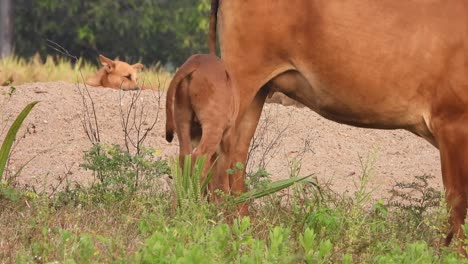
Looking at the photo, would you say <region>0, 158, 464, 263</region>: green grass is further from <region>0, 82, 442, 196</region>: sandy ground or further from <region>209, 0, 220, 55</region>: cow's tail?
<region>0, 82, 442, 196</region>: sandy ground

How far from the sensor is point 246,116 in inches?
382

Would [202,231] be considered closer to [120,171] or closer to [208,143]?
[208,143]

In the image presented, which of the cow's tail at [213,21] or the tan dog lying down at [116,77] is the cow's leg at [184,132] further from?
the tan dog lying down at [116,77]

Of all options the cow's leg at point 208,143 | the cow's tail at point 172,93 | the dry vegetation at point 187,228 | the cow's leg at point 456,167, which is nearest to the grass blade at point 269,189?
the dry vegetation at point 187,228

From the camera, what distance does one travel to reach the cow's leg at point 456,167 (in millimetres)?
8859

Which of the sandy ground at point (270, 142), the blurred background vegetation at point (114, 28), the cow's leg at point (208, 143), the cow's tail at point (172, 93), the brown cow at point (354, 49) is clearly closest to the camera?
the cow's tail at point (172, 93)

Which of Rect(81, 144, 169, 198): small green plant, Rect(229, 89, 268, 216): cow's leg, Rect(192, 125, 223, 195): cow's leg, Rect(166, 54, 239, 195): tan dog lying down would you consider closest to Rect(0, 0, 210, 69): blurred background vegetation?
Rect(229, 89, 268, 216): cow's leg

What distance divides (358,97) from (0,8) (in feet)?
71.1

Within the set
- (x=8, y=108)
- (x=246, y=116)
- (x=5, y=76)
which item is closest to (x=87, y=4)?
(x=5, y=76)

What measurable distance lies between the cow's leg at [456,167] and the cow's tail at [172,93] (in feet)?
5.65

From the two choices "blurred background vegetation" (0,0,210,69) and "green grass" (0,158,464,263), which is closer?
"green grass" (0,158,464,263)

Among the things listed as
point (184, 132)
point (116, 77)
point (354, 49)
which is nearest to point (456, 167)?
point (354, 49)

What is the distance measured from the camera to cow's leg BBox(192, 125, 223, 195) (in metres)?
8.45

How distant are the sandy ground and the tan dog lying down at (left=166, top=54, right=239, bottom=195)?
2.66 metres
